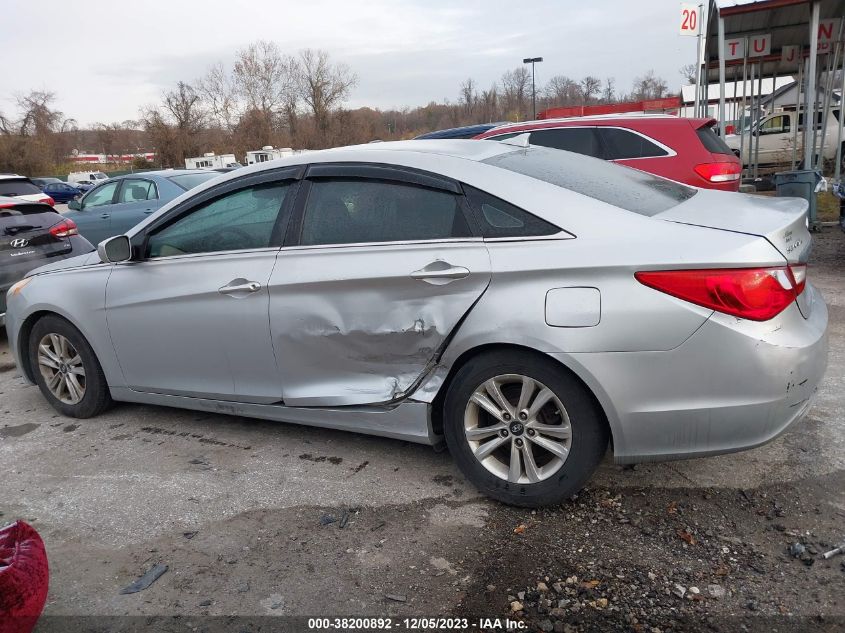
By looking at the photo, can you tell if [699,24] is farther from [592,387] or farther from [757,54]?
[592,387]

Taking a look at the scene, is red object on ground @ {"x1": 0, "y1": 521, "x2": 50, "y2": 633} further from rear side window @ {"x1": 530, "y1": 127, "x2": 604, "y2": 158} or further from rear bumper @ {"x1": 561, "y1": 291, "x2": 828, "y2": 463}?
rear side window @ {"x1": 530, "y1": 127, "x2": 604, "y2": 158}

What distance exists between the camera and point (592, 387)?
9.04 ft

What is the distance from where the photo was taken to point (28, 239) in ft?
21.5

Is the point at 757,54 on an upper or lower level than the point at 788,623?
upper

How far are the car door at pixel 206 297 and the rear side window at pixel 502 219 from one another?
1105 mm

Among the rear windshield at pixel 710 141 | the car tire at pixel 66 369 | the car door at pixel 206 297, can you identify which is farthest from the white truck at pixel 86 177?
the car door at pixel 206 297

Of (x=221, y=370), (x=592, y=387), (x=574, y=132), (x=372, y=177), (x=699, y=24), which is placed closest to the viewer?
(x=592, y=387)

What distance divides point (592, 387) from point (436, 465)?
3.71 ft

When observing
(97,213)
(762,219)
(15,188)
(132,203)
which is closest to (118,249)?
(762,219)

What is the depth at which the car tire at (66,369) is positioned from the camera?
436 cm

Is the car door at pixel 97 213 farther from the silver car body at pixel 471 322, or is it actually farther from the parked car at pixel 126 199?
the silver car body at pixel 471 322

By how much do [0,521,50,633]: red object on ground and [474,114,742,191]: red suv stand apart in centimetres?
695

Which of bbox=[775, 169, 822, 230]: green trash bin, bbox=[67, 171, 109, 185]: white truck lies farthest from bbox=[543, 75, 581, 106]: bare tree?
bbox=[775, 169, 822, 230]: green trash bin

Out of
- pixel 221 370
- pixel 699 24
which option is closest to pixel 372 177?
pixel 221 370
